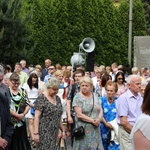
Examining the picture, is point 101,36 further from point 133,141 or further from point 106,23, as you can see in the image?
point 133,141

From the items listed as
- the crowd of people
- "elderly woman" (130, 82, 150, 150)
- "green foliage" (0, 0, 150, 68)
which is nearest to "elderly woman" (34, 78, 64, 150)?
the crowd of people

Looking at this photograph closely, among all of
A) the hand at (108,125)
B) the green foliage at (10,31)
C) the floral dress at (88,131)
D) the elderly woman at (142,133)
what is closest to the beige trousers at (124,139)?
the floral dress at (88,131)

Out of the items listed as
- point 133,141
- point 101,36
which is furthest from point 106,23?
point 133,141

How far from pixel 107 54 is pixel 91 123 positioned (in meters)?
25.8

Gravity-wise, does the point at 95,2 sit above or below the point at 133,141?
above

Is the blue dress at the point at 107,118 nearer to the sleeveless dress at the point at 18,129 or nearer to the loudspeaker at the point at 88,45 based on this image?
the sleeveless dress at the point at 18,129

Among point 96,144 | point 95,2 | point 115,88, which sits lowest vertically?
point 96,144

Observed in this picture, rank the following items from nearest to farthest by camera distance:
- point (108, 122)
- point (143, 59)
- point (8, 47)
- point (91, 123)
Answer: point (91, 123), point (108, 122), point (143, 59), point (8, 47)

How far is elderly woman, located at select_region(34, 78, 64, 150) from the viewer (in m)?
9.76

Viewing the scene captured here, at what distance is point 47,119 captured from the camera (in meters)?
9.77

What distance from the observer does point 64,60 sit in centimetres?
3278

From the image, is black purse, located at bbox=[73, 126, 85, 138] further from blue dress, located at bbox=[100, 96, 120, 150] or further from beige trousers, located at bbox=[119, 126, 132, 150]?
blue dress, located at bbox=[100, 96, 120, 150]

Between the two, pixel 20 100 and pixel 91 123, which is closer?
pixel 91 123

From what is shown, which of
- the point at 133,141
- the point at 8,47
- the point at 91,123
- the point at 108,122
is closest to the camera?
the point at 133,141
